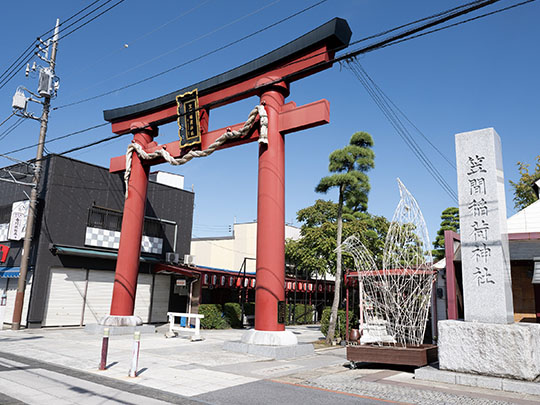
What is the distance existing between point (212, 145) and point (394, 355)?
10.0 m

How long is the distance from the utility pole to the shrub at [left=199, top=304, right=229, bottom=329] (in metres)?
8.58

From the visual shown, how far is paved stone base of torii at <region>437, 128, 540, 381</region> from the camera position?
27.8ft

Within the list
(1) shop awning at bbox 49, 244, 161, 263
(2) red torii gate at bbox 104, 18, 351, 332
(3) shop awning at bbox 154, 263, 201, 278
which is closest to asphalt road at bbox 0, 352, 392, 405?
(2) red torii gate at bbox 104, 18, 351, 332

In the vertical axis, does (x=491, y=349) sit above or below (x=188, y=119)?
below

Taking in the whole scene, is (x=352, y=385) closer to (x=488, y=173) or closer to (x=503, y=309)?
(x=503, y=309)

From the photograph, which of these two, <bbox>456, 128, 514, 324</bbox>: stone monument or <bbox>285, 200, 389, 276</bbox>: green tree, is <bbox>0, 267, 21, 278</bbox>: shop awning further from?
<bbox>456, 128, 514, 324</bbox>: stone monument

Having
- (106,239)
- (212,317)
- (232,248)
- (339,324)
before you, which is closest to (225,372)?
(339,324)

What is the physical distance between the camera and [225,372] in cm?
981

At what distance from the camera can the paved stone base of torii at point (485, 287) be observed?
846 cm

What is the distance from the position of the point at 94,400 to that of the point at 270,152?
957 cm

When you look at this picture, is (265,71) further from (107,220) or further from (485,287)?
(107,220)

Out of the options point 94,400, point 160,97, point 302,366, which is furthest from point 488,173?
point 160,97

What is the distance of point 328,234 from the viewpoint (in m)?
29.0

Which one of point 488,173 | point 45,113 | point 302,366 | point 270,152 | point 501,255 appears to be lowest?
point 302,366
